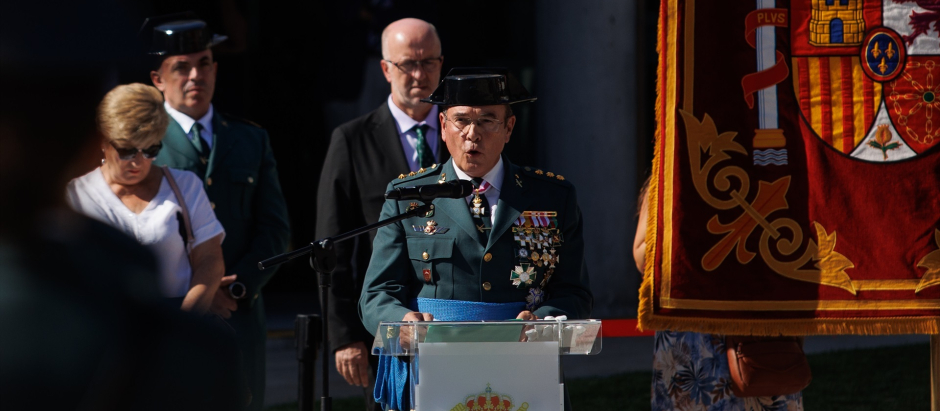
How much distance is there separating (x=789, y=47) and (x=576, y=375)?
13.0ft

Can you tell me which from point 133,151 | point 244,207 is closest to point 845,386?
point 244,207

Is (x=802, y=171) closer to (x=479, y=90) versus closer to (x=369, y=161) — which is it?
(x=479, y=90)

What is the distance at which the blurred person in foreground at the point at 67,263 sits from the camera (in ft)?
3.36

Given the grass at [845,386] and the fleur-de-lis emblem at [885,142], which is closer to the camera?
the fleur-de-lis emblem at [885,142]

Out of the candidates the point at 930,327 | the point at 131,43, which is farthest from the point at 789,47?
the point at 131,43

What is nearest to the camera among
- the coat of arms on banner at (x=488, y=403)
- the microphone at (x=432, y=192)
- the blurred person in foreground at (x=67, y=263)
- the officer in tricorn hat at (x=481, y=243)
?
the blurred person in foreground at (x=67, y=263)

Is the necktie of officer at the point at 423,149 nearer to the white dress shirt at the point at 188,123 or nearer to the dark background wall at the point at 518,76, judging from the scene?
the white dress shirt at the point at 188,123

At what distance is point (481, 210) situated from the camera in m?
3.36

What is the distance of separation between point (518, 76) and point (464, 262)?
636 centimetres

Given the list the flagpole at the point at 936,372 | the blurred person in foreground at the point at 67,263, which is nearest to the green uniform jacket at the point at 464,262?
the flagpole at the point at 936,372

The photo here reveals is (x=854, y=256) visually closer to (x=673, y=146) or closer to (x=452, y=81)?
(x=673, y=146)

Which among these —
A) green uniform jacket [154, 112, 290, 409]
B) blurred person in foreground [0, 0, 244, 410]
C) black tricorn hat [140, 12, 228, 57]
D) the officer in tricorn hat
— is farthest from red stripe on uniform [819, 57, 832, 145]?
blurred person in foreground [0, 0, 244, 410]

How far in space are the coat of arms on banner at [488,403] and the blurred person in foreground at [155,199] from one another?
118 centimetres

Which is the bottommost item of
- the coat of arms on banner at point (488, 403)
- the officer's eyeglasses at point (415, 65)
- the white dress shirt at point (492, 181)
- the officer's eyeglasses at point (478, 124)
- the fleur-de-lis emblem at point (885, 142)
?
the coat of arms on banner at point (488, 403)
